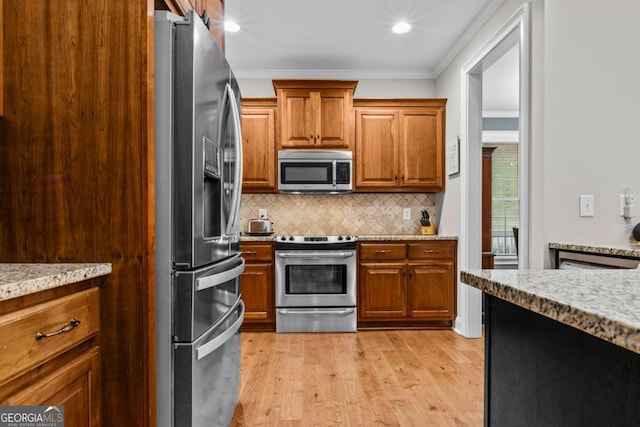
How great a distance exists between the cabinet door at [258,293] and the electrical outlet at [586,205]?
245 cm

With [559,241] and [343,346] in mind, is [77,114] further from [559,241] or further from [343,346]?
[343,346]

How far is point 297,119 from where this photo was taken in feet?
12.8

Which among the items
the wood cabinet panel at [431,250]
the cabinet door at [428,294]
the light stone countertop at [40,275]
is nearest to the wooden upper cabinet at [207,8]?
the light stone countertop at [40,275]

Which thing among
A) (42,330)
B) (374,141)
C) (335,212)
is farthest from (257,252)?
(42,330)

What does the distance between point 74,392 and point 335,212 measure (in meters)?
3.39

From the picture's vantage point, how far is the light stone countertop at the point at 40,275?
86 cm

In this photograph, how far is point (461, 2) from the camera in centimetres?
291

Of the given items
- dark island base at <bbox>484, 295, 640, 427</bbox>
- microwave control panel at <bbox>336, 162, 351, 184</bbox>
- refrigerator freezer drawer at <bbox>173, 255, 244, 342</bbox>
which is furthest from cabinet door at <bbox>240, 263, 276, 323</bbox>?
dark island base at <bbox>484, 295, 640, 427</bbox>

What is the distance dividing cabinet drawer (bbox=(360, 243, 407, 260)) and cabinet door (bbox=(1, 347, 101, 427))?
8.98 feet

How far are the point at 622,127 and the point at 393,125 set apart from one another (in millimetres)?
2049

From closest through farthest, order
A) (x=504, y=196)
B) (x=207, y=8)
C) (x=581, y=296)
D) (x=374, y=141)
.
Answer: (x=581, y=296)
(x=207, y=8)
(x=374, y=141)
(x=504, y=196)

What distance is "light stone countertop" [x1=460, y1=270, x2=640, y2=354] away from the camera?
50 cm

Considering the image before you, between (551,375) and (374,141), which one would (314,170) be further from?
(551,375)

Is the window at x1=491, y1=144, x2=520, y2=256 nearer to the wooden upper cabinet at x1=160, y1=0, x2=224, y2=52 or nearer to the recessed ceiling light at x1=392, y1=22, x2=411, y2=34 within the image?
the recessed ceiling light at x1=392, y1=22, x2=411, y2=34
